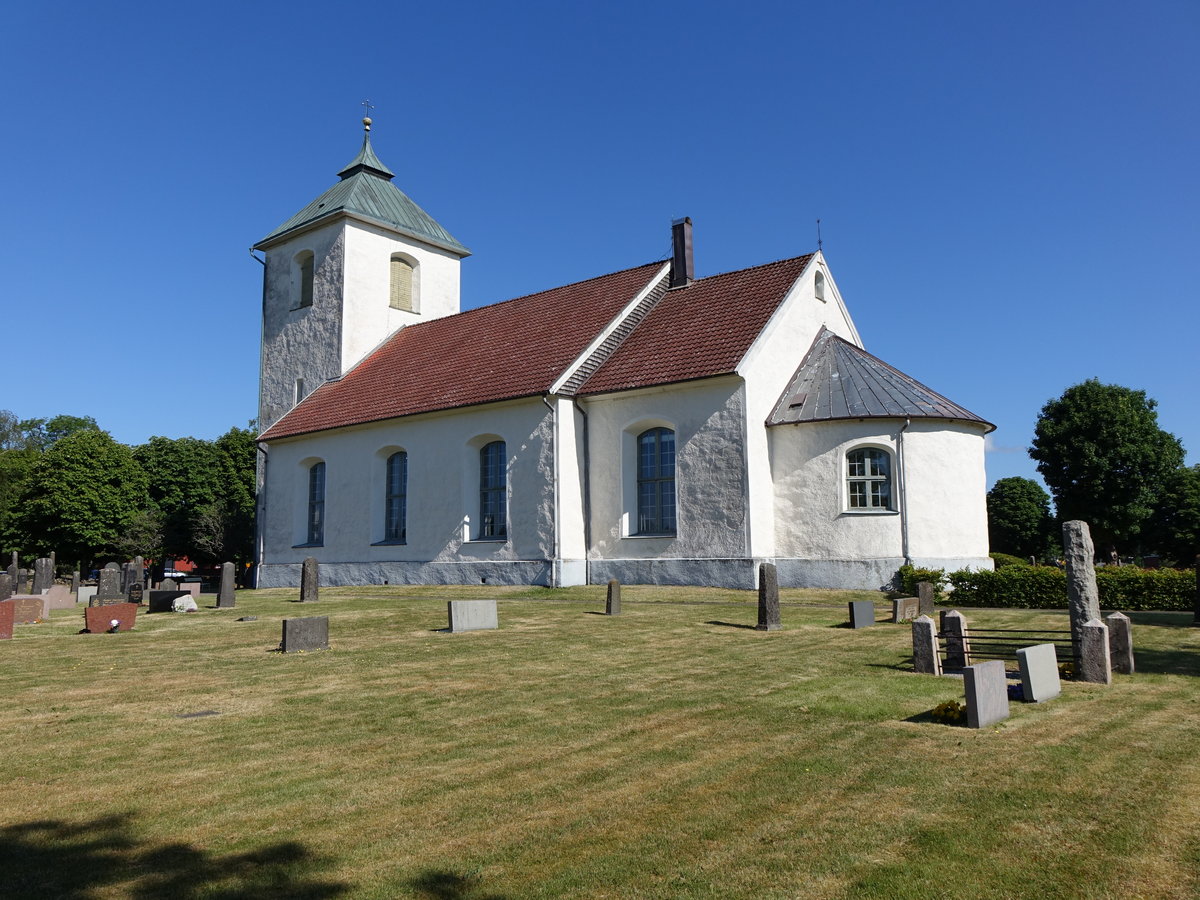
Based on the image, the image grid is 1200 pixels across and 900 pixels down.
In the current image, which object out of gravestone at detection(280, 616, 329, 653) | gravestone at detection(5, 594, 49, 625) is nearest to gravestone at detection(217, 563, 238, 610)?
gravestone at detection(5, 594, 49, 625)

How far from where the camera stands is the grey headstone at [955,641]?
9.78 metres

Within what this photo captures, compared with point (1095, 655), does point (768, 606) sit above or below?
above

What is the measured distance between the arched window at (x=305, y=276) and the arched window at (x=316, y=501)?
6.89 m

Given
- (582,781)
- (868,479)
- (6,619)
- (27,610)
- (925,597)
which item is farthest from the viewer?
(868,479)

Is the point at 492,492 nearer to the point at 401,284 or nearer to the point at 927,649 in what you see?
the point at 401,284

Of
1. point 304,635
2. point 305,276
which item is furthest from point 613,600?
point 305,276

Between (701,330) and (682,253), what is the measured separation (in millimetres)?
4164

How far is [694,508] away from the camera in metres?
21.2

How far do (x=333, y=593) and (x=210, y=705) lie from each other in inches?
616

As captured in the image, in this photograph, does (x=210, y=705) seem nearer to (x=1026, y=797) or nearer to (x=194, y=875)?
(x=194, y=875)

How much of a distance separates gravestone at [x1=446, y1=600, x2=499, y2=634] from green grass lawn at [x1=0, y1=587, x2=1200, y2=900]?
8.35ft

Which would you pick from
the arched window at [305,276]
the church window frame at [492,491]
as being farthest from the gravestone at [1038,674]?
the arched window at [305,276]

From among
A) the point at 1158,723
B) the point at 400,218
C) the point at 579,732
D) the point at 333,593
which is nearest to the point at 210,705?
the point at 579,732

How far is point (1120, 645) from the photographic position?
987 cm
